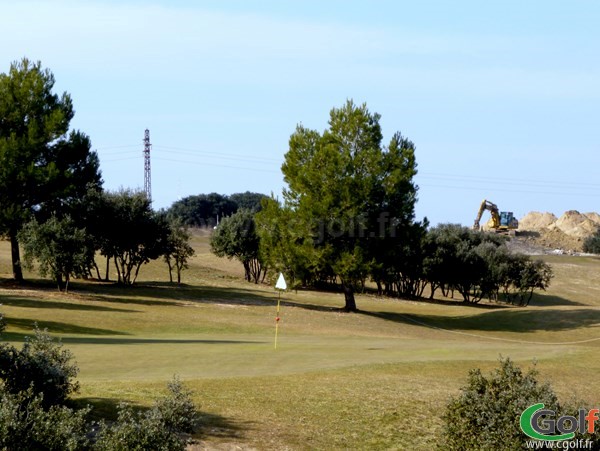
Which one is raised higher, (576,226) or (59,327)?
(576,226)

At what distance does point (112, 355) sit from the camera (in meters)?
26.0

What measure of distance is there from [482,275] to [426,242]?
695 cm

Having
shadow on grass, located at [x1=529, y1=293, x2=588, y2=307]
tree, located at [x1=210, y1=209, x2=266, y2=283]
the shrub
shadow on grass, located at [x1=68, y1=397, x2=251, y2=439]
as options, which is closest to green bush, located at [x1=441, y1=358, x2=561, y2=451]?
shadow on grass, located at [x1=68, y1=397, x2=251, y2=439]

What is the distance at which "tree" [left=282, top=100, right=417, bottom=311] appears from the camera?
183 ft

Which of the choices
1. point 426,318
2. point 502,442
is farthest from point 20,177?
point 502,442

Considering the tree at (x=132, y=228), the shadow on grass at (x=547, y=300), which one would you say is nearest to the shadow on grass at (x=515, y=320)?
the tree at (x=132, y=228)

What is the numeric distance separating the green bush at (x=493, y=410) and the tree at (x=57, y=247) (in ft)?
135

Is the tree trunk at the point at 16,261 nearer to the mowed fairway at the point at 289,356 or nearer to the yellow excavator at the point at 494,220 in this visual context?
the mowed fairway at the point at 289,356

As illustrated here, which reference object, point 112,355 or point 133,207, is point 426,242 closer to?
point 133,207

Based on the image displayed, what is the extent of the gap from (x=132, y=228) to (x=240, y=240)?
27404 millimetres

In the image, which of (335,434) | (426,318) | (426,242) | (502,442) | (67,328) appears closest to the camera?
(502,442)

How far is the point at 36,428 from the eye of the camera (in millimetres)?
11586

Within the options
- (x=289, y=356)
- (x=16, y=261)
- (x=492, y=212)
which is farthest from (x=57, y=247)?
(x=492, y=212)

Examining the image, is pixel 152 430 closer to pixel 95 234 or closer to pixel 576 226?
pixel 95 234
